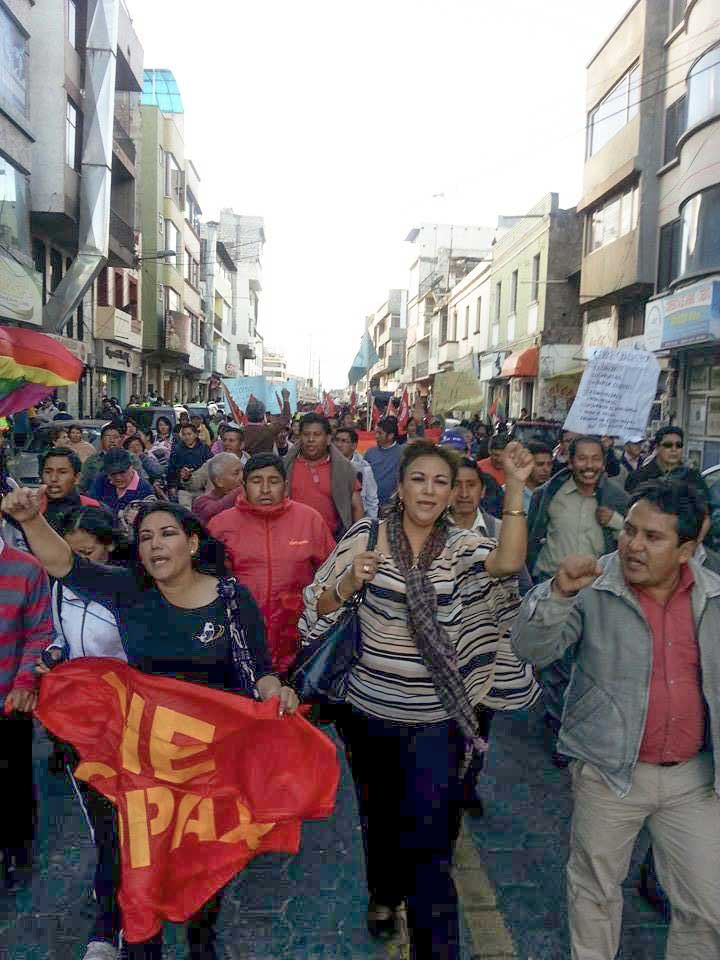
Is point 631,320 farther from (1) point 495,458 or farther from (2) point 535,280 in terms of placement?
(1) point 495,458

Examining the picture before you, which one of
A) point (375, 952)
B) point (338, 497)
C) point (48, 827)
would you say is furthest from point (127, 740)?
point (338, 497)

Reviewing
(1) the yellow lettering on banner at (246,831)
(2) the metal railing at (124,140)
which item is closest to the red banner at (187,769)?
(1) the yellow lettering on banner at (246,831)

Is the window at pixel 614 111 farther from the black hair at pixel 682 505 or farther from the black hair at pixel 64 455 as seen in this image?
the black hair at pixel 682 505

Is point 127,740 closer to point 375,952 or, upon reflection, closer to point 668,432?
point 375,952

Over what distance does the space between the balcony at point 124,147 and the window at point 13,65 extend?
7.44 meters

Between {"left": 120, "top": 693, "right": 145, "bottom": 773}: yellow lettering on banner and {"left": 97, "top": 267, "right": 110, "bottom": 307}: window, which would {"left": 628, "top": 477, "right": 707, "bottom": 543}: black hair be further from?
{"left": 97, "top": 267, "right": 110, "bottom": 307}: window

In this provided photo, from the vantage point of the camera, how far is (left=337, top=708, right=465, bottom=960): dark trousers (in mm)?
2678

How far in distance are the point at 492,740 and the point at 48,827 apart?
2.68 meters

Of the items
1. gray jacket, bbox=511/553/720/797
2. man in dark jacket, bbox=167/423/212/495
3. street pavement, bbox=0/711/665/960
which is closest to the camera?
gray jacket, bbox=511/553/720/797

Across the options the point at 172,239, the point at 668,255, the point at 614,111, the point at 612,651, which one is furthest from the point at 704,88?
the point at 172,239

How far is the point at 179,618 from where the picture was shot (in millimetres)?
2863

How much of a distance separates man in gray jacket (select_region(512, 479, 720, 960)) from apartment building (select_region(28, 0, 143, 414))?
22.7 metres

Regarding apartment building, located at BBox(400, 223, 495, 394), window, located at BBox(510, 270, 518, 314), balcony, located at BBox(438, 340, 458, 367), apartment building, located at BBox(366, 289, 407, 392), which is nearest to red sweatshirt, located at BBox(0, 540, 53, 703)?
window, located at BBox(510, 270, 518, 314)

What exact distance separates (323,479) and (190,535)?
10.1 feet
